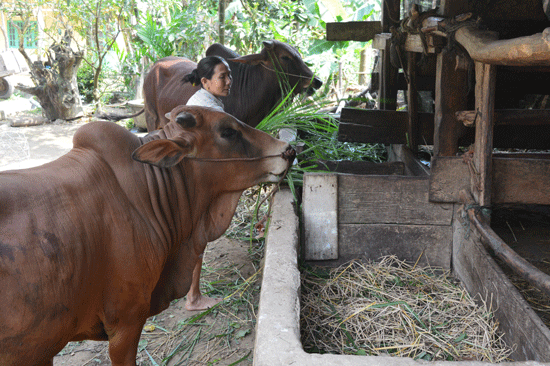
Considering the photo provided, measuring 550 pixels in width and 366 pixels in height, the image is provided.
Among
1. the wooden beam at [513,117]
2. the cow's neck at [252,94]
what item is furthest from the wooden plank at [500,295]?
the cow's neck at [252,94]

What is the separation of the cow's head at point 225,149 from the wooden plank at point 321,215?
0.87 m

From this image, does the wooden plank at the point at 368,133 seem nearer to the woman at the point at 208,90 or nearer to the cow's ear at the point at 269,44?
the woman at the point at 208,90

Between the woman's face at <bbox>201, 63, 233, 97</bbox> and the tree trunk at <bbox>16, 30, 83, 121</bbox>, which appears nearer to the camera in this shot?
the woman's face at <bbox>201, 63, 233, 97</bbox>

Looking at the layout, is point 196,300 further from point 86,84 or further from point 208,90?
point 86,84

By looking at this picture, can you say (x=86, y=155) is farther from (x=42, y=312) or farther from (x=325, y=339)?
(x=325, y=339)

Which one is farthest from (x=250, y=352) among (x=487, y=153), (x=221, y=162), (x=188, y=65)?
(x=188, y=65)

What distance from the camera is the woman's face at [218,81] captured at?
349 centimetres

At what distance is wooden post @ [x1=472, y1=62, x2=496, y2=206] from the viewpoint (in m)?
2.87

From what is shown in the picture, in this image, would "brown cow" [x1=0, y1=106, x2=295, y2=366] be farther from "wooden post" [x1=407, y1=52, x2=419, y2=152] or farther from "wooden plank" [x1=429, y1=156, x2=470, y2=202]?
"wooden post" [x1=407, y1=52, x2=419, y2=152]

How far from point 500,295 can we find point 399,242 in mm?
949

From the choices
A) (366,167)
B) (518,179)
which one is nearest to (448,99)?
(518,179)

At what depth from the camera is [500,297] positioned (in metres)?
2.67

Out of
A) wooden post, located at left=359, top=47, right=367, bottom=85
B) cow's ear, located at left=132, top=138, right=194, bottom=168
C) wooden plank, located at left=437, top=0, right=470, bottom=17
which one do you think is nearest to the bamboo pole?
wooden plank, located at left=437, top=0, right=470, bottom=17

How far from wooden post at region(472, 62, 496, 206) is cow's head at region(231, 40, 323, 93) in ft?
8.74
